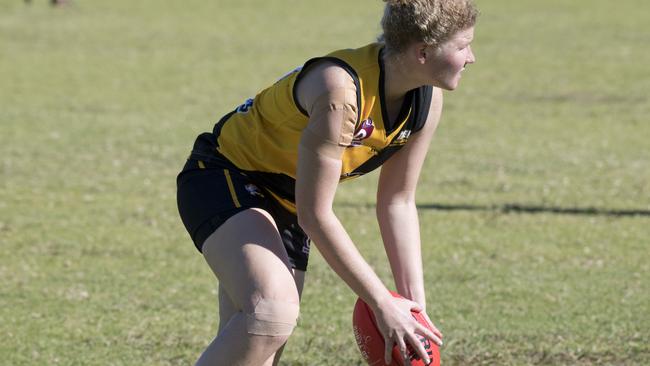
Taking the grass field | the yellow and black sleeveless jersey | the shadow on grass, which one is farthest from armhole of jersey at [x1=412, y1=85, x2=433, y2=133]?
the shadow on grass

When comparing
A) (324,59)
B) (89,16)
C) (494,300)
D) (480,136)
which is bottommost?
(89,16)

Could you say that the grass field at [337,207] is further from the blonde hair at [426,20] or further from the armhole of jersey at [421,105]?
the blonde hair at [426,20]

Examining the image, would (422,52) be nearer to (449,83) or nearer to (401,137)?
(449,83)

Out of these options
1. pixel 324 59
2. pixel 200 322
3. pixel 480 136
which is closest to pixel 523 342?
pixel 200 322

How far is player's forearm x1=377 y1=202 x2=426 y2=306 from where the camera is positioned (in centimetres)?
434

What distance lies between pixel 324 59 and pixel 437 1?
1.34 ft

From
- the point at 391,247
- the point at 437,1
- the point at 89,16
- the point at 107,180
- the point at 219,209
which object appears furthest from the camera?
the point at 89,16

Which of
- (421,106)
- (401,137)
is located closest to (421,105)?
(421,106)

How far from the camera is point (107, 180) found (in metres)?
10.6

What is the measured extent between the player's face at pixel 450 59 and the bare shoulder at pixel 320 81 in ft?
0.91

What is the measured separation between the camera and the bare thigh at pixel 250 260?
12.2 ft

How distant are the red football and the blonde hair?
893 mm

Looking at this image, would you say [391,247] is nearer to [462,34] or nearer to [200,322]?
[462,34]

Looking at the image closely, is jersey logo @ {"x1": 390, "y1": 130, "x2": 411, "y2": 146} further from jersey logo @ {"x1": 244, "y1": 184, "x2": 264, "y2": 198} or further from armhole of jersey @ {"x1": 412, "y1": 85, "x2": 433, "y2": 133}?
jersey logo @ {"x1": 244, "y1": 184, "x2": 264, "y2": 198}
